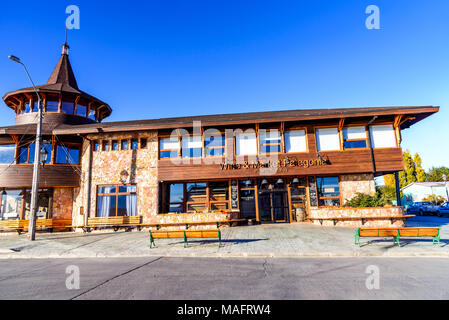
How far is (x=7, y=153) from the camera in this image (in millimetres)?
18094

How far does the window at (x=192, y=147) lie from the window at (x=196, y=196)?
2.09m

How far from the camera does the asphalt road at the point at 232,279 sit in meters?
5.23

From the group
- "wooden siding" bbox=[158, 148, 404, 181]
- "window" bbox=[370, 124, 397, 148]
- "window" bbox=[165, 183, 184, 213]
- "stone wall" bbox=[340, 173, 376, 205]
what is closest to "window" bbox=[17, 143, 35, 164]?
"wooden siding" bbox=[158, 148, 404, 181]

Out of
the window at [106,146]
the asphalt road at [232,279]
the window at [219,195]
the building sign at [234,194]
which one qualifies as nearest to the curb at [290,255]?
the asphalt road at [232,279]

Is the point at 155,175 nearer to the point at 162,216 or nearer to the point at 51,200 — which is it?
the point at 162,216

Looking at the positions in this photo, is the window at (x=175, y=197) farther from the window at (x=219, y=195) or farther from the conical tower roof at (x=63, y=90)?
the conical tower roof at (x=63, y=90)

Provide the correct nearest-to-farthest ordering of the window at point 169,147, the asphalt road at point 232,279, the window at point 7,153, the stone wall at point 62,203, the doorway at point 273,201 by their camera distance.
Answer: the asphalt road at point 232,279, the doorway at point 273,201, the window at point 169,147, the window at point 7,153, the stone wall at point 62,203

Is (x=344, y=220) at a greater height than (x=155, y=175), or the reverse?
(x=155, y=175)

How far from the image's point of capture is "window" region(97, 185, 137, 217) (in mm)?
17422

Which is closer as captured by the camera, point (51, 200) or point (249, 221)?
point (249, 221)

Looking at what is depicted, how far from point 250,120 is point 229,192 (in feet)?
16.5
